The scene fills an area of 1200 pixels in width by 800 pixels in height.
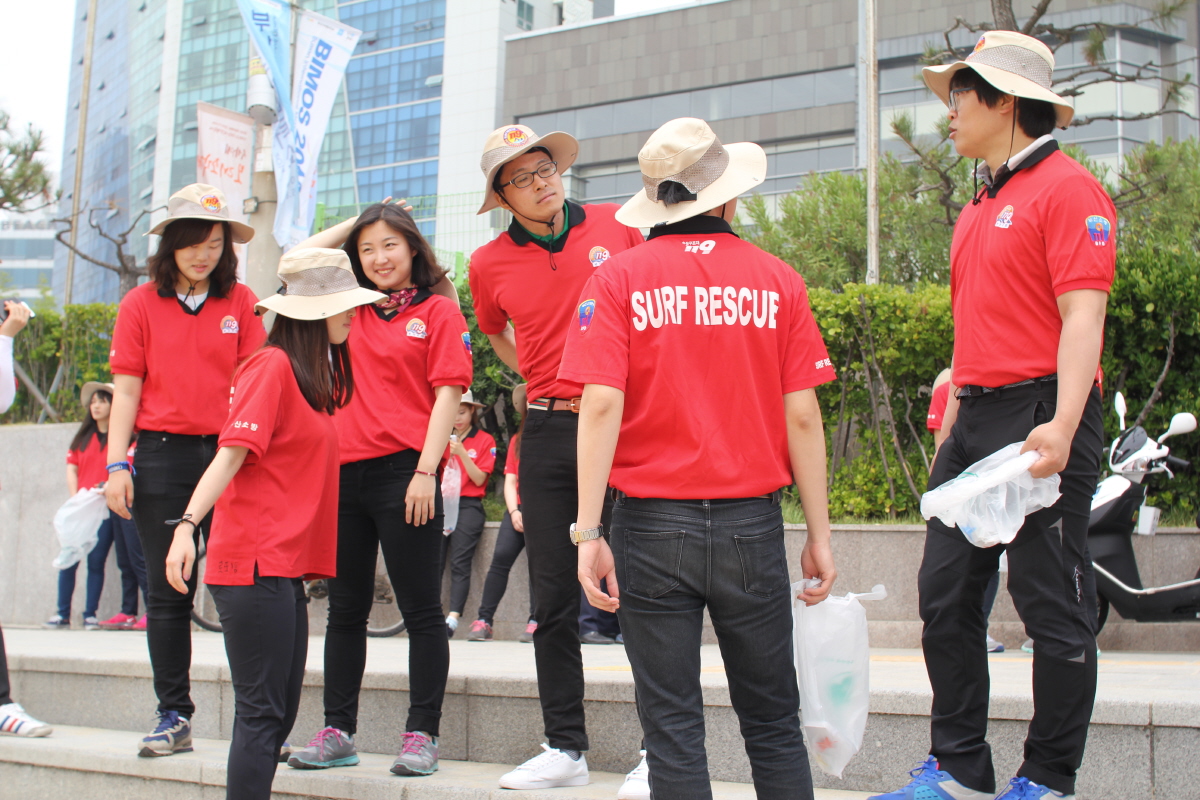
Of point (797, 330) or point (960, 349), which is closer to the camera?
point (797, 330)

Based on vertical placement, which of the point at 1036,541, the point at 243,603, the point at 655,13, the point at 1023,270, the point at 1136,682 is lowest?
the point at 1136,682

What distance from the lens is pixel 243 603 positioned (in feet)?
10.7

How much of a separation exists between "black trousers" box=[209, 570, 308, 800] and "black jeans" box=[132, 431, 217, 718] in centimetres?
83

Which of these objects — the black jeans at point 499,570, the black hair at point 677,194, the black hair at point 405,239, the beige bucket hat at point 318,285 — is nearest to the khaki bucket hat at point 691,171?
the black hair at point 677,194

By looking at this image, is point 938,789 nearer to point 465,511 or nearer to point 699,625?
point 699,625

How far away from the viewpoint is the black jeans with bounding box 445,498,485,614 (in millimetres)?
7605

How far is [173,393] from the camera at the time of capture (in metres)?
4.15

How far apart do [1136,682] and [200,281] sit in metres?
4.15

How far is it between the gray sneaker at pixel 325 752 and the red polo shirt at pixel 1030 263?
8.60 feet

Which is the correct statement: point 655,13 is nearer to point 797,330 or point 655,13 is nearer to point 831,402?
point 831,402

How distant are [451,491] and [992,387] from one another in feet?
16.4

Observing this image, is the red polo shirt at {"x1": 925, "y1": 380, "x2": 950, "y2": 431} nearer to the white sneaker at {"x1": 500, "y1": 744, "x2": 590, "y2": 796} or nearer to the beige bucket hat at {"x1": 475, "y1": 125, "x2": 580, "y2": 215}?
the beige bucket hat at {"x1": 475, "y1": 125, "x2": 580, "y2": 215}

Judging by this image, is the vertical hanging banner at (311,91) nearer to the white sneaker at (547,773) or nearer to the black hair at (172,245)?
the black hair at (172,245)

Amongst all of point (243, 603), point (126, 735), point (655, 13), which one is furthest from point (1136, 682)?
point (655, 13)
